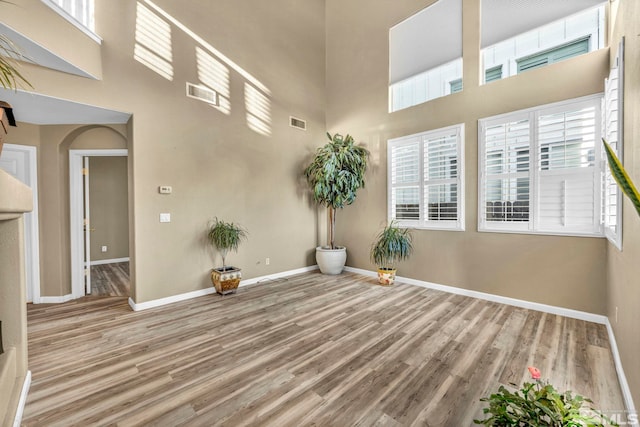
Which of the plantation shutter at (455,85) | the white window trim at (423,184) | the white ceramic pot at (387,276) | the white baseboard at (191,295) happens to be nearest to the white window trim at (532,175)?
the white window trim at (423,184)

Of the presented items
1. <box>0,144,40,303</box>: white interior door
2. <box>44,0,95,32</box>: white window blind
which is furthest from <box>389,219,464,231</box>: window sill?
<box>0,144,40,303</box>: white interior door

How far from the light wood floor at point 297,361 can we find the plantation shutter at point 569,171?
117cm

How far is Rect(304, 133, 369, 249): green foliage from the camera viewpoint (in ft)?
16.6

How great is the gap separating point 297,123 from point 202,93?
1.88 metres

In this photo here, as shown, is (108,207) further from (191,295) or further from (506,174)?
(506,174)

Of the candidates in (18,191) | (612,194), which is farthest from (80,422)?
(612,194)

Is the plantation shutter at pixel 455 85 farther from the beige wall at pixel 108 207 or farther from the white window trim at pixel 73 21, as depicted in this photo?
the beige wall at pixel 108 207

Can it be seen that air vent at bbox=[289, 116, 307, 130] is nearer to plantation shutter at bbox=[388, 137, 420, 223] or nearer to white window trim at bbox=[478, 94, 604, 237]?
plantation shutter at bbox=[388, 137, 420, 223]

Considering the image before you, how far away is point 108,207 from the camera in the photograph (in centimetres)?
662

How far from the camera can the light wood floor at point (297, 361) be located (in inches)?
71.9

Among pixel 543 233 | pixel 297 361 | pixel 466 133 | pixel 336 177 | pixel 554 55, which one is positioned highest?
pixel 554 55

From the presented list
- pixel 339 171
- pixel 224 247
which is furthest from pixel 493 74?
pixel 224 247

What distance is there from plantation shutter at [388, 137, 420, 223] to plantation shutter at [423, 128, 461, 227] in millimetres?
155

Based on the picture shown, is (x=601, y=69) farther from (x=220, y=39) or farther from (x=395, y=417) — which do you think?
(x=220, y=39)
